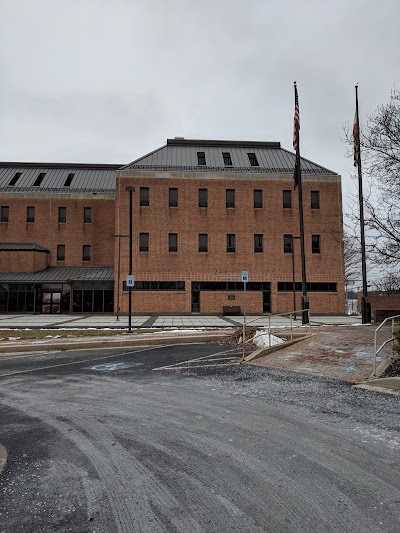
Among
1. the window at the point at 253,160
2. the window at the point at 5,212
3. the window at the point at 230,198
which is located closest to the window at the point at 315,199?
the window at the point at 253,160

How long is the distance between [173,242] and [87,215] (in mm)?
12518

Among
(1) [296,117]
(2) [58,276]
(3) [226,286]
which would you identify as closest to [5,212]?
(2) [58,276]

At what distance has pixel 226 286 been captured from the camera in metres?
38.3

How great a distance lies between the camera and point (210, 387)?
27.1 feet

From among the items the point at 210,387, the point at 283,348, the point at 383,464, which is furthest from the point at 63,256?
the point at 383,464

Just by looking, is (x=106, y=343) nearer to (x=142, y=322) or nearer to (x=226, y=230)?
(x=142, y=322)

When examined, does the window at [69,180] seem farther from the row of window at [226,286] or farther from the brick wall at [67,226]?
the row of window at [226,286]

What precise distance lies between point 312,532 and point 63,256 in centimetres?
4441

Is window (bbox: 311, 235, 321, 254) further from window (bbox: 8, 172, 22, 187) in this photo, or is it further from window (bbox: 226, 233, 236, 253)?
window (bbox: 8, 172, 22, 187)

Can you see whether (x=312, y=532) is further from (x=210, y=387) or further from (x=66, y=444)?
(x=210, y=387)

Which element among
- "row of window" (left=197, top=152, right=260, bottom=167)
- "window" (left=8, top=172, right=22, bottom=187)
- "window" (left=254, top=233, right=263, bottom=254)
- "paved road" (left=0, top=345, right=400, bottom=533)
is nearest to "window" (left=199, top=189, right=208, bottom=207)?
"row of window" (left=197, top=152, right=260, bottom=167)

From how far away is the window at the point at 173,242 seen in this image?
3859 centimetres

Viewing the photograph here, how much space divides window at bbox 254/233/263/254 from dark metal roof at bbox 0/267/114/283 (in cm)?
1434

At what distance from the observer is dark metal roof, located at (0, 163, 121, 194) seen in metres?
45.2
